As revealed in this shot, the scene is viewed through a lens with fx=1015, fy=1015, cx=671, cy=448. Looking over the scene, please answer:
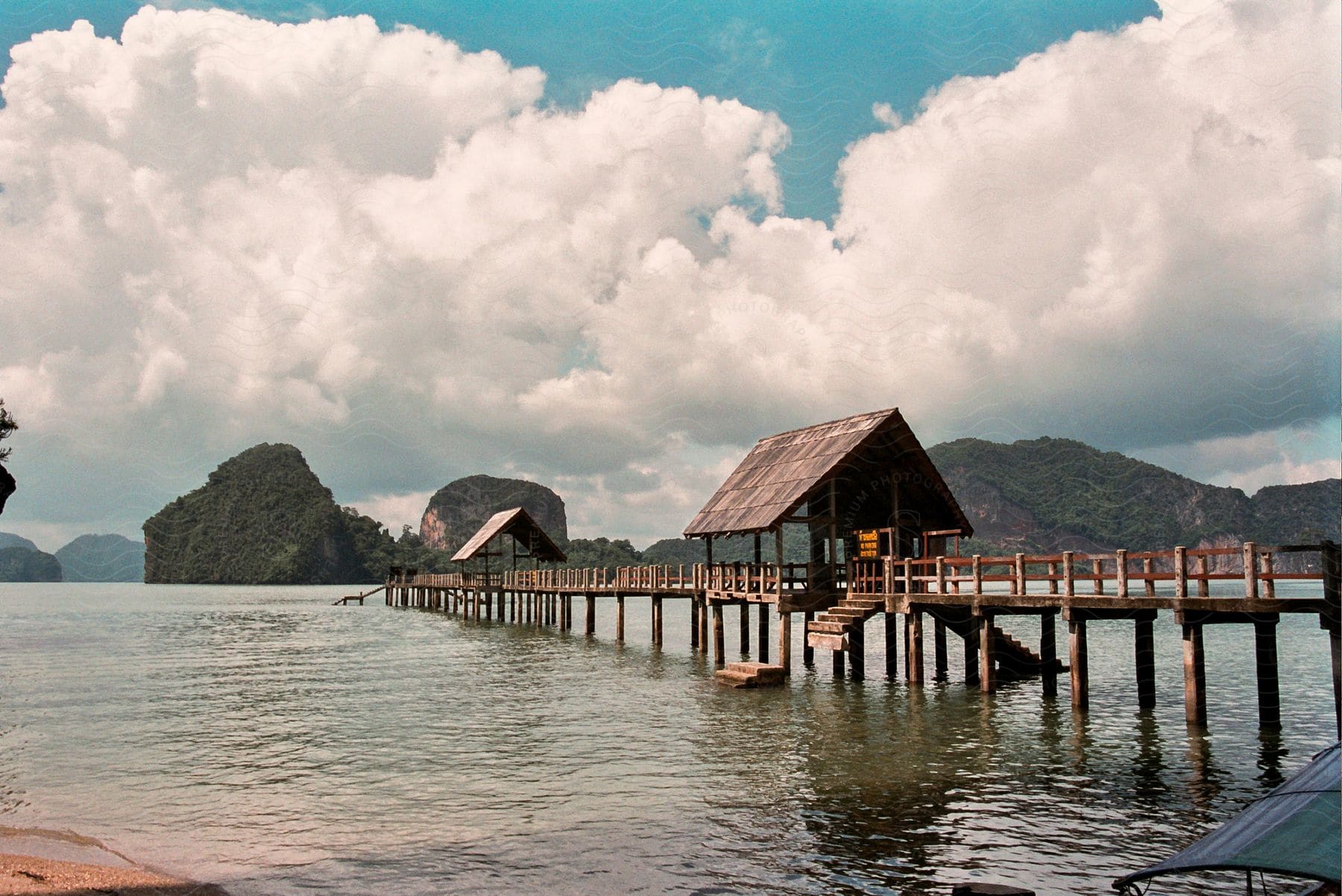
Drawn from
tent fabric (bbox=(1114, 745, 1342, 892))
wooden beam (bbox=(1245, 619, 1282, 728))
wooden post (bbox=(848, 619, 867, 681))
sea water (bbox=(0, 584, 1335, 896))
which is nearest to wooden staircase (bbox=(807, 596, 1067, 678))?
wooden post (bbox=(848, 619, 867, 681))

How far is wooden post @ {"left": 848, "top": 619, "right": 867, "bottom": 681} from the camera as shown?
2623 centimetres

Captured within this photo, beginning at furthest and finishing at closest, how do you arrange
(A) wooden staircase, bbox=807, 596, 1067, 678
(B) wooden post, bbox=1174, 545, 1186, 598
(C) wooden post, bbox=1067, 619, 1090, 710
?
1. (A) wooden staircase, bbox=807, 596, 1067, 678
2. (C) wooden post, bbox=1067, 619, 1090, 710
3. (B) wooden post, bbox=1174, 545, 1186, 598

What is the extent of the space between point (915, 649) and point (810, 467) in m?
5.66

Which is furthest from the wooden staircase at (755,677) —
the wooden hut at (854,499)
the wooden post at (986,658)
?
the wooden post at (986,658)

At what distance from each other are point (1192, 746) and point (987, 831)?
781 cm

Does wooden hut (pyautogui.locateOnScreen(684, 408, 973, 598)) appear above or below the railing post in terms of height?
above

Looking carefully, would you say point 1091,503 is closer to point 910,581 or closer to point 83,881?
point 910,581

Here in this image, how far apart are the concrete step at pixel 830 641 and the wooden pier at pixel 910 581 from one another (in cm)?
4

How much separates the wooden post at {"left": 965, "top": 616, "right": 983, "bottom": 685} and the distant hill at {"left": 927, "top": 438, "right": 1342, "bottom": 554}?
319 ft

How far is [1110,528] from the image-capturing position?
159625mm

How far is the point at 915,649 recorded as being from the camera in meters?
25.8

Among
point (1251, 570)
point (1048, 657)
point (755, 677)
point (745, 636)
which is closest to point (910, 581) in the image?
point (1048, 657)

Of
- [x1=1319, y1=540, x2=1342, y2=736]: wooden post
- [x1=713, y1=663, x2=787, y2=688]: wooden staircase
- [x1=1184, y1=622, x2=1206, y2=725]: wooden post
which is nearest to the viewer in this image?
[x1=1319, y1=540, x2=1342, y2=736]: wooden post

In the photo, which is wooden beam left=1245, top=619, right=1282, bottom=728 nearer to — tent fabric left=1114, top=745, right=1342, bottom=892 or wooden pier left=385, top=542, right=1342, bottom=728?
wooden pier left=385, top=542, right=1342, bottom=728
